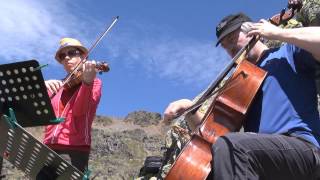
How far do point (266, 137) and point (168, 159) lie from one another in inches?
213

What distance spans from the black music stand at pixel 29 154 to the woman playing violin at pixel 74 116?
0.49 metres

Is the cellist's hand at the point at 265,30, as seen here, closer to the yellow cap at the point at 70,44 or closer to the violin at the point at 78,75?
the violin at the point at 78,75

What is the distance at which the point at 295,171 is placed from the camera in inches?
155

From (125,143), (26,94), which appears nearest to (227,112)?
(26,94)

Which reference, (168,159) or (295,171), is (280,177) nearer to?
(295,171)

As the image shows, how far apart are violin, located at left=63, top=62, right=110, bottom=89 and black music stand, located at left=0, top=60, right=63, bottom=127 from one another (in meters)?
Result: 0.79

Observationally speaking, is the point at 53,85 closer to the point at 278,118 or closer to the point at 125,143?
the point at 278,118

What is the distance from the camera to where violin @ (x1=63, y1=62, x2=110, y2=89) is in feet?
16.5

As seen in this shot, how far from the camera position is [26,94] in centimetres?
436

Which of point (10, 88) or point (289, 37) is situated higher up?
point (289, 37)

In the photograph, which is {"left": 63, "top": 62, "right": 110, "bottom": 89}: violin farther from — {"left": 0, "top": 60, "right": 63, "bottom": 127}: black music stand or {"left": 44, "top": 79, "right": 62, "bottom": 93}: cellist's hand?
{"left": 0, "top": 60, "right": 63, "bottom": 127}: black music stand

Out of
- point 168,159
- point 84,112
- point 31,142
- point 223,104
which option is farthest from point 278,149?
point 168,159

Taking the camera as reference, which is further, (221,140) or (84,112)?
(84,112)

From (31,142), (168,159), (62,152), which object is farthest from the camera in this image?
(168,159)
